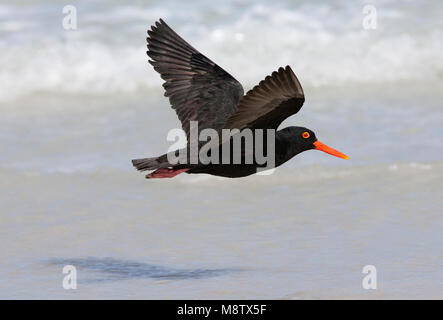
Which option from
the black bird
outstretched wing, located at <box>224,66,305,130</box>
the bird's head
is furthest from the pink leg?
the bird's head

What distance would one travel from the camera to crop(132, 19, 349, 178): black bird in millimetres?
6555

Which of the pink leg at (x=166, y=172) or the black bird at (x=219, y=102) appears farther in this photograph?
the pink leg at (x=166, y=172)

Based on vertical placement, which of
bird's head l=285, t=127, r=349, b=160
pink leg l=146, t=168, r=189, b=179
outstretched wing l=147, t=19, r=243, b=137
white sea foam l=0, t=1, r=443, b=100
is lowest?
pink leg l=146, t=168, r=189, b=179

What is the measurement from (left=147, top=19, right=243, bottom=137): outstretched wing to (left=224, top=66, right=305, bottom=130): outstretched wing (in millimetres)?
968

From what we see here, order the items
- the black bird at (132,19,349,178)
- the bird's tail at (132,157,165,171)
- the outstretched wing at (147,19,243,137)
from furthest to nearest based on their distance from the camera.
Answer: the outstretched wing at (147,19,243,137) → the bird's tail at (132,157,165,171) → the black bird at (132,19,349,178)

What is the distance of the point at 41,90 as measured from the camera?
13117 millimetres

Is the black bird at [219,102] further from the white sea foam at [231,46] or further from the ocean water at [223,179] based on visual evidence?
the white sea foam at [231,46]

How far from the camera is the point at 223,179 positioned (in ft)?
31.8

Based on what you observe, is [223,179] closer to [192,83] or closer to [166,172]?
[192,83]

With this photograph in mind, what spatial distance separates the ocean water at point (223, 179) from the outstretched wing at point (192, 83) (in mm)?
1004

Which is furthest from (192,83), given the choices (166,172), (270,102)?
(270,102)

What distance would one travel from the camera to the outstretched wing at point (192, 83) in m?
8.08

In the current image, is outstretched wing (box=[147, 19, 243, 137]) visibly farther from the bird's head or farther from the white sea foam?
the white sea foam

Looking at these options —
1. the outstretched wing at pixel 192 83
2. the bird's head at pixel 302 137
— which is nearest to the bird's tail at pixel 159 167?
the outstretched wing at pixel 192 83
